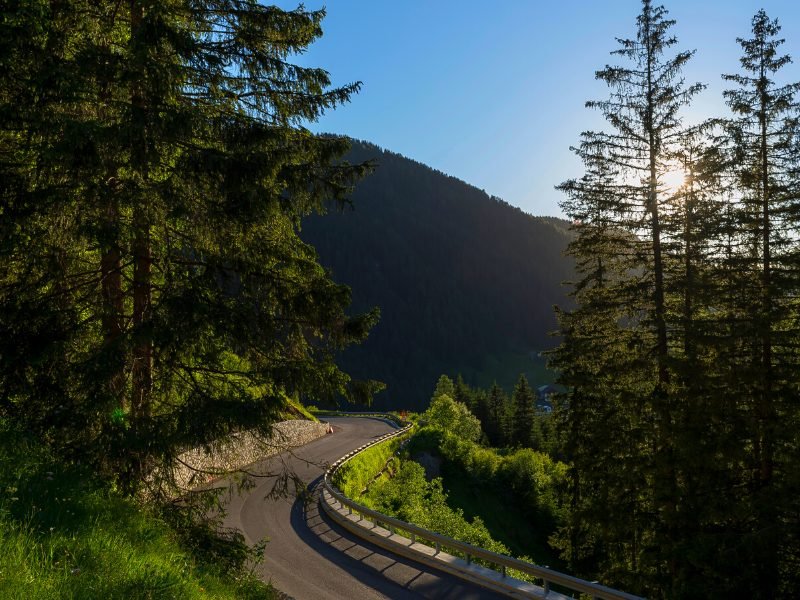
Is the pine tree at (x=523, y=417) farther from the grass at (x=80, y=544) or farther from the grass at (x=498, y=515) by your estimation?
the grass at (x=80, y=544)

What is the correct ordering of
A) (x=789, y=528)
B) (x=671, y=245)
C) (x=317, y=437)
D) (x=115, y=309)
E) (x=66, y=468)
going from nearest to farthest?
1. (x=66, y=468)
2. (x=115, y=309)
3. (x=789, y=528)
4. (x=671, y=245)
5. (x=317, y=437)

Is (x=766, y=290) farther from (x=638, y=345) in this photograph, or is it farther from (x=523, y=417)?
(x=523, y=417)

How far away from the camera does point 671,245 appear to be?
1714cm

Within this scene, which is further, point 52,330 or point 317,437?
point 317,437

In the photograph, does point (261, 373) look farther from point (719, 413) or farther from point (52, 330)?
point (719, 413)

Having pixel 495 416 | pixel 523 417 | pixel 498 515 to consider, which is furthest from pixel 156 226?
pixel 495 416

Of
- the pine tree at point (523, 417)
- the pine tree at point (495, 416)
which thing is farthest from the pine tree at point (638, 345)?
the pine tree at point (495, 416)

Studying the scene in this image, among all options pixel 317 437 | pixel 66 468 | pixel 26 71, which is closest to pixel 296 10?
pixel 26 71

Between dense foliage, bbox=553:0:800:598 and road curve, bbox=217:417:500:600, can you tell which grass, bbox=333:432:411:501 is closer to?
road curve, bbox=217:417:500:600

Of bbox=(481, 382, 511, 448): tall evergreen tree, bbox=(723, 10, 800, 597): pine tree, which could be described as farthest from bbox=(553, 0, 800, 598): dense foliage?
bbox=(481, 382, 511, 448): tall evergreen tree

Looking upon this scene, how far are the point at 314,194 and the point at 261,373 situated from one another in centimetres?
291

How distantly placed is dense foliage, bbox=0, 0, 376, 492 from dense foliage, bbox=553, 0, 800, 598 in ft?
36.9

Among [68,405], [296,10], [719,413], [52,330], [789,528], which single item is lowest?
[789,528]

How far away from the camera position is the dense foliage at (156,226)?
7.04 m
